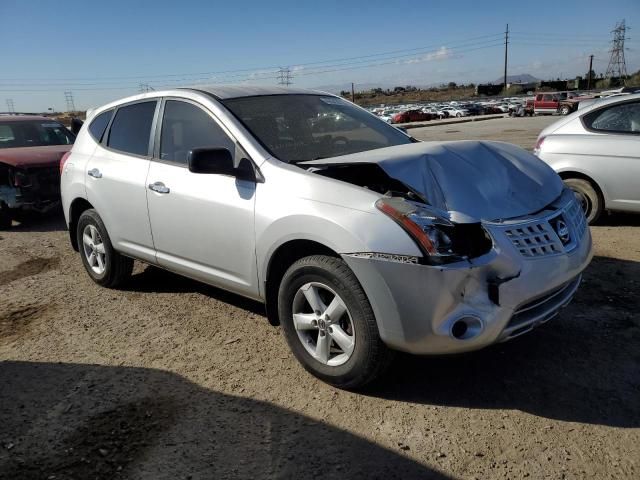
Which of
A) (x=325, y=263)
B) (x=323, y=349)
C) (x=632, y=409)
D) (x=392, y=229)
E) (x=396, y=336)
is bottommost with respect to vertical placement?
(x=632, y=409)

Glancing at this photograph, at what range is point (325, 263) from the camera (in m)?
2.95

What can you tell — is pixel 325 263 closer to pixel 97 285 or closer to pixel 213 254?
pixel 213 254

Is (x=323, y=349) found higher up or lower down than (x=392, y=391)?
higher up

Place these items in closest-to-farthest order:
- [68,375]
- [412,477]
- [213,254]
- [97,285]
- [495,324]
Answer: [412,477] < [495,324] < [68,375] < [213,254] < [97,285]

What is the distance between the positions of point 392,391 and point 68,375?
2.08m

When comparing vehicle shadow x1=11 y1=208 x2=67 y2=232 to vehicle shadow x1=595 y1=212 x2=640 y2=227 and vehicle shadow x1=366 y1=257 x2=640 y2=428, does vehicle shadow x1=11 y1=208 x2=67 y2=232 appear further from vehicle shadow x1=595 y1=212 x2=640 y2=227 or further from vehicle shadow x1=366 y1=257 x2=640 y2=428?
vehicle shadow x1=595 y1=212 x2=640 y2=227

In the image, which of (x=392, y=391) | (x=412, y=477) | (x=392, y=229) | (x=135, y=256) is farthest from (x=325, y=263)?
(x=135, y=256)

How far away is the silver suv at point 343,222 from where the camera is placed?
2684 mm

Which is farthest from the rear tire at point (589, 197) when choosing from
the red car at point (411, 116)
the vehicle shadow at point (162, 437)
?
the red car at point (411, 116)

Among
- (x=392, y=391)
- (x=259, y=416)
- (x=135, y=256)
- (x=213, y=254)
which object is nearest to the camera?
(x=259, y=416)

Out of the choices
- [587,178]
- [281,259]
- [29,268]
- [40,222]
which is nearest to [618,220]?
[587,178]

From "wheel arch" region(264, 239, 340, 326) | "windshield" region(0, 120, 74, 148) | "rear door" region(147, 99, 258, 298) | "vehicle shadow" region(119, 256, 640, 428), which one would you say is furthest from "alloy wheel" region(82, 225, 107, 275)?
"windshield" region(0, 120, 74, 148)

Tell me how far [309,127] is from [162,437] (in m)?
2.33

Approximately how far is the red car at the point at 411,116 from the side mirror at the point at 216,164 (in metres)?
42.5
